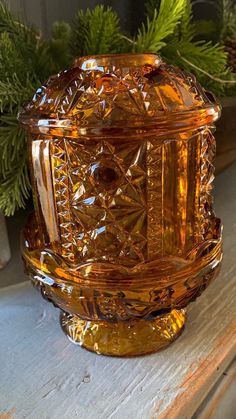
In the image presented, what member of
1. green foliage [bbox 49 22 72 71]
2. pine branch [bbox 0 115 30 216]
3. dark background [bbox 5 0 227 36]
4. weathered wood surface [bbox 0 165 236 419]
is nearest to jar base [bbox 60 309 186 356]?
weathered wood surface [bbox 0 165 236 419]

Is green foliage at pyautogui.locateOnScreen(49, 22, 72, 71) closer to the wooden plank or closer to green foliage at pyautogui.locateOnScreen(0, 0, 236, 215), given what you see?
green foliage at pyautogui.locateOnScreen(0, 0, 236, 215)

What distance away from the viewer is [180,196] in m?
0.36

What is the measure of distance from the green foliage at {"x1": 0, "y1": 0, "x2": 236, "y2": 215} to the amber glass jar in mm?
80

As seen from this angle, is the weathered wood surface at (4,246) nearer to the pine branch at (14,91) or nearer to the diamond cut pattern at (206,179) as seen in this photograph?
the pine branch at (14,91)

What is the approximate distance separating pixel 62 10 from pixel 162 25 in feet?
0.87

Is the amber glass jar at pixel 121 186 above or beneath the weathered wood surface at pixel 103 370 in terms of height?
above

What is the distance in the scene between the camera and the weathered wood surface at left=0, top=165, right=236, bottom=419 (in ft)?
1.12

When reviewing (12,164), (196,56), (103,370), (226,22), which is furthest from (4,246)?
(226,22)

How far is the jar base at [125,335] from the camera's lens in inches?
15.9

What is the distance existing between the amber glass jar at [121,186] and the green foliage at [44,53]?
8 centimetres

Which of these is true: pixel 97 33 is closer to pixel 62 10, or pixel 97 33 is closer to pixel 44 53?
pixel 44 53

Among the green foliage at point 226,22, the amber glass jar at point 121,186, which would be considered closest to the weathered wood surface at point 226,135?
the green foliage at point 226,22

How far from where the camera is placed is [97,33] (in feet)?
1.55

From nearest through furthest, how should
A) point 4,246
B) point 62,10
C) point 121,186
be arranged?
point 121,186
point 4,246
point 62,10
